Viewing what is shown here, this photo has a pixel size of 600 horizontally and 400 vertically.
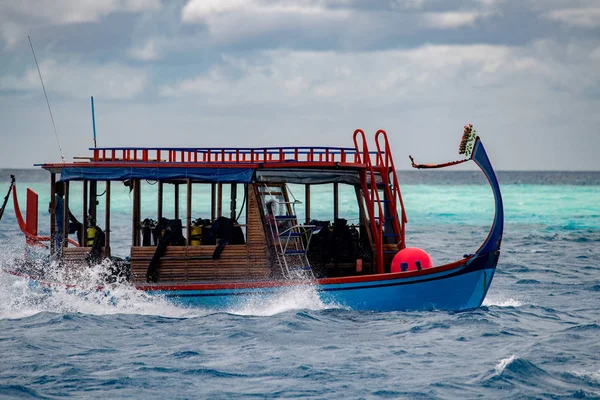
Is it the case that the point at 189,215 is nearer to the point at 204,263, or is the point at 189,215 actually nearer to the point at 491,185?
the point at 204,263

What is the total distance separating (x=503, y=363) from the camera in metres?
14.0

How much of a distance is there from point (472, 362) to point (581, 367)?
5.39ft

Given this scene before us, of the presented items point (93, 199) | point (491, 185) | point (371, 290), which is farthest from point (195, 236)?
point (491, 185)

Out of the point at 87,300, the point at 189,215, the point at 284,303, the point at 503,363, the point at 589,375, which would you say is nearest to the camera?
the point at 589,375

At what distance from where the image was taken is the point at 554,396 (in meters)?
12.5

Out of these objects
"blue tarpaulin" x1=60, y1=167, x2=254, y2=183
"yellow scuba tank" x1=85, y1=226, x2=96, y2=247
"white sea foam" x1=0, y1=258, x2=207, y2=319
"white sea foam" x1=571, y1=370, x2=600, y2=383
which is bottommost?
"white sea foam" x1=571, y1=370, x2=600, y2=383

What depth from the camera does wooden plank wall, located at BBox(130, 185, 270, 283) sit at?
17172 millimetres

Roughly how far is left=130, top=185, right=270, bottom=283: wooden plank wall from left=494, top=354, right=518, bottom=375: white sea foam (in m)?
4.99

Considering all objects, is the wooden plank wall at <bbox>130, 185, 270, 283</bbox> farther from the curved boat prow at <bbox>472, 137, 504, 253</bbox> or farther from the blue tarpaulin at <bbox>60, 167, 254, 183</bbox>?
the curved boat prow at <bbox>472, 137, 504, 253</bbox>

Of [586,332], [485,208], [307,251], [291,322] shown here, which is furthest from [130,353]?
[485,208]

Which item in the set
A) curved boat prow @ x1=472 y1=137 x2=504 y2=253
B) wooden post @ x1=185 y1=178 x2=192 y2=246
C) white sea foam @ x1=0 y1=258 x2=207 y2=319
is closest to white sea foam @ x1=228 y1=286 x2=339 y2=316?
white sea foam @ x1=0 y1=258 x2=207 y2=319

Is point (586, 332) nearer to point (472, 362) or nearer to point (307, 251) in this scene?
point (472, 362)

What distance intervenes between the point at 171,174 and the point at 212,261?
6.05 feet

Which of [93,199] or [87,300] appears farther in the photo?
[93,199]
